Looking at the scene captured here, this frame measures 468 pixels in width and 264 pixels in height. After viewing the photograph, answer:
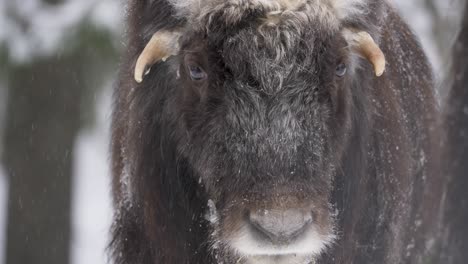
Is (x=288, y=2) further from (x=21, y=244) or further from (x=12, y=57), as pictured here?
(x=21, y=244)

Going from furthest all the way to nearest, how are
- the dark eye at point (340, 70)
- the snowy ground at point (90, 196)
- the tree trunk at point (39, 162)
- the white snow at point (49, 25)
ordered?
the snowy ground at point (90, 196), the tree trunk at point (39, 162), the white snow at point (49, 25), the dark eye at point (340, 70)

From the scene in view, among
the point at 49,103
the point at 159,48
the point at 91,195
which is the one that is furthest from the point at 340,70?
the point at 91,195

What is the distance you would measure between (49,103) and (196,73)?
6294 mm

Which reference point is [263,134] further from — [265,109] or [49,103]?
[49,103]

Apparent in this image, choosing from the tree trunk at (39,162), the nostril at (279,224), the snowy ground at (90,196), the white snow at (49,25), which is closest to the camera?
the nostril at (279,224)

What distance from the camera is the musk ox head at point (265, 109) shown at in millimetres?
4262

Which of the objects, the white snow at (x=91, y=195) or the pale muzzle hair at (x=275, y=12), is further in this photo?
the white snow at (x=91, y=195)

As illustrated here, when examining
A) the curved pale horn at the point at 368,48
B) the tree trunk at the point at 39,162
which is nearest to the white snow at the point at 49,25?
the tree trunk at the point at 39,162

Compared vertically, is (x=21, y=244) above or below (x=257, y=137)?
below

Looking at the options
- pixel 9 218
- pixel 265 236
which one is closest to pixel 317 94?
pixel 265 236

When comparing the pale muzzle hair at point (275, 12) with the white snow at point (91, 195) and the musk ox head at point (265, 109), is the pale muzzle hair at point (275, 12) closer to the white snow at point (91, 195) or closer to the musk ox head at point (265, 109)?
the musk ox head at point (265, 109)

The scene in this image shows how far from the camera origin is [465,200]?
6297mm

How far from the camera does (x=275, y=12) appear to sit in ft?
14.8

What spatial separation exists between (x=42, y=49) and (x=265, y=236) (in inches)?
255
